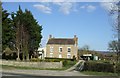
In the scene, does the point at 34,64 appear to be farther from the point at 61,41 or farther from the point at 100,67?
the point at 61,41

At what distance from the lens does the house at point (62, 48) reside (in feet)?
330

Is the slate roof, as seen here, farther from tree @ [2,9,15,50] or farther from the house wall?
tree @ [2,9,15,50]

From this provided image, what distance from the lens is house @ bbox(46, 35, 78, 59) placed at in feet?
330

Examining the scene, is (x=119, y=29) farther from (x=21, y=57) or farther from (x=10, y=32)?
(x=21, y=57)

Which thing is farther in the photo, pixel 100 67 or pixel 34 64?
pixel 34 64

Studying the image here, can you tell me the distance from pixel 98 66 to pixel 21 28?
25920mm

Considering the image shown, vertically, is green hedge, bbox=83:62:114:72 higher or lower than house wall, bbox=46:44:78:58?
lower

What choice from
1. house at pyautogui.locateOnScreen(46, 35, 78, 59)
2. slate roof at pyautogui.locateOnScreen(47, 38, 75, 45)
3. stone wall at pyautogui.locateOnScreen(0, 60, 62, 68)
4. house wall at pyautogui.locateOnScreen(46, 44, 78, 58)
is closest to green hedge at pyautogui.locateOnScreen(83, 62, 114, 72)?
stone wall at pyautogui.locateOnScreen(0, 60, 62, 68)

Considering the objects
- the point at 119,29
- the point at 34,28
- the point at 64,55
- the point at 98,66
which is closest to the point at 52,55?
the point at 64,55

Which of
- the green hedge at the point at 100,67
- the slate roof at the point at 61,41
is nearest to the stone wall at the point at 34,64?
the green hedge at the point at 100,67

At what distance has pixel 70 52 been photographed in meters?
101

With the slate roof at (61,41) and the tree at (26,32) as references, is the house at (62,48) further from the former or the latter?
the tree at (26,32)

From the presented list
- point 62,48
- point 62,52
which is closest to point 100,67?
point 62,52

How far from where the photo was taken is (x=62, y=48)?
102m
